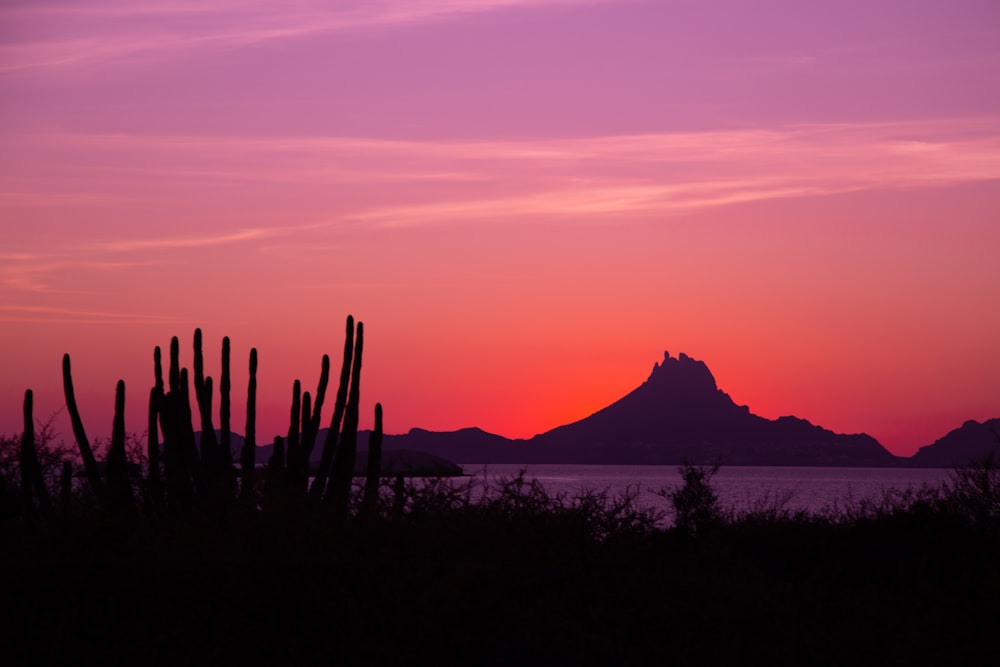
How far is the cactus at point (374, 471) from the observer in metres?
15.7

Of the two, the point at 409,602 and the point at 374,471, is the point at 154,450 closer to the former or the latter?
the point at 374,471

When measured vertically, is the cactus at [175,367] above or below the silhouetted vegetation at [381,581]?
above

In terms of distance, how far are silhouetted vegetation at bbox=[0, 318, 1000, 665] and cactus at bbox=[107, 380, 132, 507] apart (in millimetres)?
52

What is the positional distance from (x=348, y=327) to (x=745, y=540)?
811 centimetres

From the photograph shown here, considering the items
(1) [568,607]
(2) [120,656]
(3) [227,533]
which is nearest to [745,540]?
(1) [568,607]

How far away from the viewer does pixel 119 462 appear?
1700cm

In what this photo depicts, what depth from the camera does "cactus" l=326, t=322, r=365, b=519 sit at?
1772 cm

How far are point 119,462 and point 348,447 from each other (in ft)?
11.1

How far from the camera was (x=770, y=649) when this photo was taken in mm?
11422

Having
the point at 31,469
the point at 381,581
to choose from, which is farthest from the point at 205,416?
the point at 381,581

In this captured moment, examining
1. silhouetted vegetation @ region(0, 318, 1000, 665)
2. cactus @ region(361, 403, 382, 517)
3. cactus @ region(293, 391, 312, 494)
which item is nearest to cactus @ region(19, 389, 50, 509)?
silhouetted vegetation @ region(0, 318, 1000, 665)

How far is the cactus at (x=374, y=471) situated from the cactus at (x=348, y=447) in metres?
0.32

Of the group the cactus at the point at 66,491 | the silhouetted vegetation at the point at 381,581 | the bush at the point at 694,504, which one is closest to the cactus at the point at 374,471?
the silhouetted vegetation at the point at 381,581

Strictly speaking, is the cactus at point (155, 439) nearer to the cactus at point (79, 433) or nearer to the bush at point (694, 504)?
the cactus at point (79, 433)
